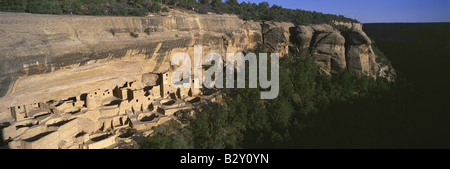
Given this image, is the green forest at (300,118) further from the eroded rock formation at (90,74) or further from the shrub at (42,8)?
the shrub at (42,8)

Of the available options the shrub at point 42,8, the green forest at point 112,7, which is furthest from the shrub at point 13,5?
the shrub at point 42,8

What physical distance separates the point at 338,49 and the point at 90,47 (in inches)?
781

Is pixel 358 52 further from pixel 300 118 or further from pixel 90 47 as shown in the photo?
pixel 90 47

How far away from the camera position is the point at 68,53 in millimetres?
11680

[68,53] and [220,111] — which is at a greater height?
[68,53]

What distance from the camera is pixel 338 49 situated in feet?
76.3

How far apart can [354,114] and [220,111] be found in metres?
10.3

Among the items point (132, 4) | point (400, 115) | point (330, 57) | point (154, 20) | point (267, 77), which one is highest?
point (132, 4)

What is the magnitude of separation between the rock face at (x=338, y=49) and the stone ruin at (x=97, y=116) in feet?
39.9

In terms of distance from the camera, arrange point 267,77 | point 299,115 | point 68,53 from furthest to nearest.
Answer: point 267,77, point 299,115, point 68,53

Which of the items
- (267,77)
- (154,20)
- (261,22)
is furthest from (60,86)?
(261,22)

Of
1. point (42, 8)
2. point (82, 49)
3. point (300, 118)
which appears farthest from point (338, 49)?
point (42, 8)

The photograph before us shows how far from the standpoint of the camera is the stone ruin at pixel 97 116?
33.1ft
